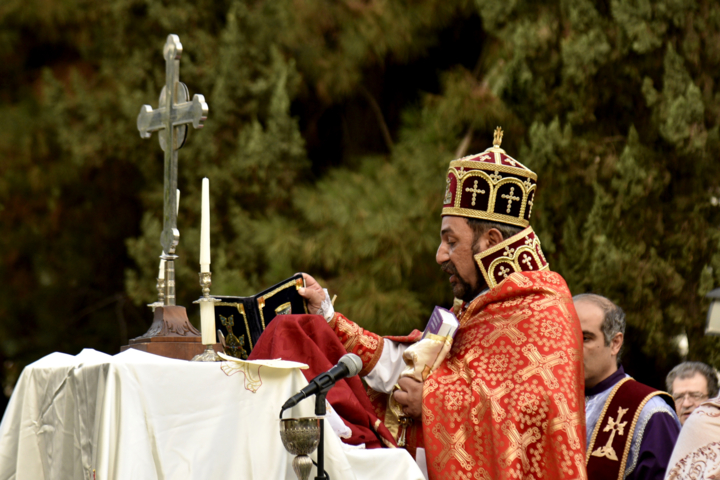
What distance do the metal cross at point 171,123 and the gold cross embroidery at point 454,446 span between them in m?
1.04

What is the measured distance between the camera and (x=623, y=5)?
6199mm

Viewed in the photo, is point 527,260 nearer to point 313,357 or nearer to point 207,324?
point 313,357

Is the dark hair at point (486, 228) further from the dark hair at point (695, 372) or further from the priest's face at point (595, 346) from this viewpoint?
the dark hair at point (695, 372)

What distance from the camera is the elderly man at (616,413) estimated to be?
3707mm

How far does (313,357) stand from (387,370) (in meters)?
0.70

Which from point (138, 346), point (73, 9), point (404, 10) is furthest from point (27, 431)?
point (73, 9)

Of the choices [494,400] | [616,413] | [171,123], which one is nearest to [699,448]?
[494,400]

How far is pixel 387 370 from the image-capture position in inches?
137

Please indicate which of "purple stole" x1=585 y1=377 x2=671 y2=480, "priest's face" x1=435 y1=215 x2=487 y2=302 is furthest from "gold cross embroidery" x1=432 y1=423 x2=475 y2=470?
"purple stole" x1=585 y1=377 x2=671 y2=480

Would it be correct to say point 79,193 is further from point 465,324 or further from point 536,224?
point 465,324

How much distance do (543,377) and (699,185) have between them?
11.6 ft

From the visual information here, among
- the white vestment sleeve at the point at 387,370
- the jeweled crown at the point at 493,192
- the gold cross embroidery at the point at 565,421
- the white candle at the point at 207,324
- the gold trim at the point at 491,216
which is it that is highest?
the jeweled crown at the point at 493,192

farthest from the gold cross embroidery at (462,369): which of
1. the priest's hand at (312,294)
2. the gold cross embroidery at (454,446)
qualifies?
the priest's hand at (312,294)

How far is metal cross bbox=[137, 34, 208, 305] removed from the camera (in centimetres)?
323
